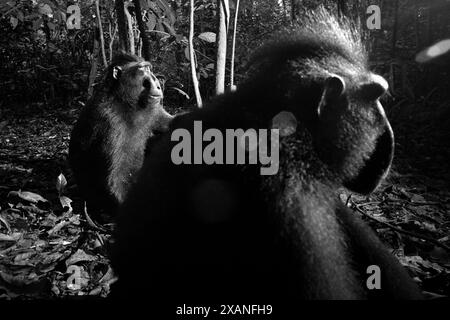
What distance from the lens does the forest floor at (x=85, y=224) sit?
282cm

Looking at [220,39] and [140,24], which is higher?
[140,24]

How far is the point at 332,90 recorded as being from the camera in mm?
1970

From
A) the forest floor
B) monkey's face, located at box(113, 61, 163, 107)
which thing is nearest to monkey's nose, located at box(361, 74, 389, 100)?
the forest floor

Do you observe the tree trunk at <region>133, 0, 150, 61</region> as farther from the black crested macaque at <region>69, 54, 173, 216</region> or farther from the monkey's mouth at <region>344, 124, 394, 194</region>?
the monkey's mouth at <region>344, 124, 394, 194</region>

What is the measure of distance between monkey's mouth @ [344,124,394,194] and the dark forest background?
0.93 m

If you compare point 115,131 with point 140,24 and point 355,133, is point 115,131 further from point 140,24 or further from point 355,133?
point 355,133

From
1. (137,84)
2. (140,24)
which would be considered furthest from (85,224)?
(140,24)

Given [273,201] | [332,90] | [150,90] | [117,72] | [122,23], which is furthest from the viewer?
[150,90]

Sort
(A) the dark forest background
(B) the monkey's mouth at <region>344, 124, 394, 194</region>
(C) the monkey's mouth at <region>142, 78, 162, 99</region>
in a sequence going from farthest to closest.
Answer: (C) the monkey's mouth at <region>142, 78, 162, 99</region> → (A) the dark forest background → (B) the monkey's mouth at <region>344, 124, 394, 194</region>

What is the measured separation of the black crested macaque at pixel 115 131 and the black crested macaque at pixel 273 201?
254cm

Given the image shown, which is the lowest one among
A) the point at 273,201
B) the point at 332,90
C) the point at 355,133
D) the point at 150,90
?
the point at 273,201

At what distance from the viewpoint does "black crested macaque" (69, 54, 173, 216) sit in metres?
→ 4.54

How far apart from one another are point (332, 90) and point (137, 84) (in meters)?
3.70

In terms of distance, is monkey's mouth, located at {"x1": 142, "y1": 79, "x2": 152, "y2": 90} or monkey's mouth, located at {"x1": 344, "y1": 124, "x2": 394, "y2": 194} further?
monkey's mouth, located at {"x1": 142, "y1": 79, "x2": 152, "y2": 90}
